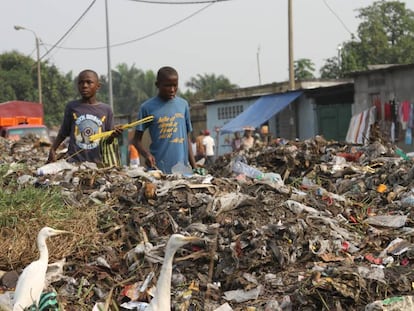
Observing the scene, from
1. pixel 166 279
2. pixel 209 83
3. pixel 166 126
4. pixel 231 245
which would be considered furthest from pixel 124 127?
pixel 209 83

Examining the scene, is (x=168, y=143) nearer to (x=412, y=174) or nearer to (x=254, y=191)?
(x=254, y=191)

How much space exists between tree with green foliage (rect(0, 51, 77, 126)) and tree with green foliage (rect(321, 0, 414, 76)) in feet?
62.6

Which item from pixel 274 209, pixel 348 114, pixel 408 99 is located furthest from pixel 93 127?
pixel 348 114

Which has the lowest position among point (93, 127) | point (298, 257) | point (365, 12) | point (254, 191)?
point (298, 257)

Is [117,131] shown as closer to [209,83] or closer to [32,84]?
[32,84]

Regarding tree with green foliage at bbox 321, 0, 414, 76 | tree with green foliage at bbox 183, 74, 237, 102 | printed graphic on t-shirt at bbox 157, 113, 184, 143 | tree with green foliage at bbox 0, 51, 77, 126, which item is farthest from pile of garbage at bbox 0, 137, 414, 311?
tree with green foliage at bbox 183, 74, 237, 102

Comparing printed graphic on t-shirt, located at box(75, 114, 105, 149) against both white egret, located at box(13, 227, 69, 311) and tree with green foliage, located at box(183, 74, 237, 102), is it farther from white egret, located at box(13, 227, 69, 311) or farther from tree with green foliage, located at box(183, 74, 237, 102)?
tree with green foliage, located at box(183, 74, 237, 102)

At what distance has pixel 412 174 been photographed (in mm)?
6785

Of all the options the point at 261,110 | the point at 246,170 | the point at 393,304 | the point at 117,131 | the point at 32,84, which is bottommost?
the point at 393,304

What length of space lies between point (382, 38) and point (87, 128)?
39229 millimetres

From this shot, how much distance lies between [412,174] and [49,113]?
45.3 meters

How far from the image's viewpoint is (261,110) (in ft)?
73.7

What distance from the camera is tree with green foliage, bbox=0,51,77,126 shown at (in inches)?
1900

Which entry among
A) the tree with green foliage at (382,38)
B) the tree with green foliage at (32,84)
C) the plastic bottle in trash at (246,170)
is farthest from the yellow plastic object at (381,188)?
the tree with green foliage at (32,84)
